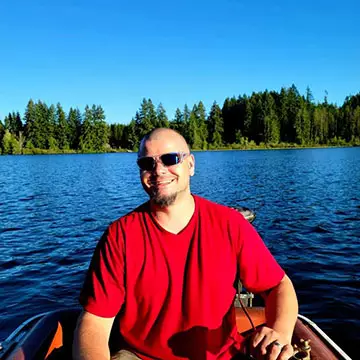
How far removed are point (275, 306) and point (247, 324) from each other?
1.01 metres

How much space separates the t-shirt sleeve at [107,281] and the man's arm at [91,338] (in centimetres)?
6

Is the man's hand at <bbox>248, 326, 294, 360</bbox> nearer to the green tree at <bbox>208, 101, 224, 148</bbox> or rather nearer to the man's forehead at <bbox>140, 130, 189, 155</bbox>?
the man's forehead at <bbox>140, 130, 189, 155</bbox>

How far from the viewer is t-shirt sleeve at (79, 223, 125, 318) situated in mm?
2773

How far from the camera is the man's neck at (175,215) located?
116 inches

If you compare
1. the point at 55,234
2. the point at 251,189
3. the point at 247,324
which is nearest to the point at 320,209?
the point at 251,189

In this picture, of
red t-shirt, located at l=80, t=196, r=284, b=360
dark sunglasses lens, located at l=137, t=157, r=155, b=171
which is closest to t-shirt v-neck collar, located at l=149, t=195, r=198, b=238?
red t-shirt, located at l=80, t=196, r=284, b=360

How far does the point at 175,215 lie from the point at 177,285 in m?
0.51

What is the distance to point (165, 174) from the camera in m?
3.09

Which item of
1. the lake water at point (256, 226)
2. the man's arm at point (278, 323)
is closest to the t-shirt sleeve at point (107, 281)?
the man's arm at point (278, 323)

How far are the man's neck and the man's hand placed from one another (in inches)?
36.2

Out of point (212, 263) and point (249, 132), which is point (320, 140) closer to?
point (249, 132)

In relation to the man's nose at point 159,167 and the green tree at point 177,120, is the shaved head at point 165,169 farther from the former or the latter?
the green tree at point 177,120

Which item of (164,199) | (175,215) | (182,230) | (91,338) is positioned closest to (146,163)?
(164,199)

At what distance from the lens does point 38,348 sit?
130 inches
